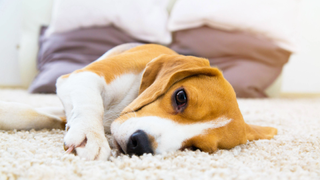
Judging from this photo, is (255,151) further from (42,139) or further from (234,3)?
(234,3)

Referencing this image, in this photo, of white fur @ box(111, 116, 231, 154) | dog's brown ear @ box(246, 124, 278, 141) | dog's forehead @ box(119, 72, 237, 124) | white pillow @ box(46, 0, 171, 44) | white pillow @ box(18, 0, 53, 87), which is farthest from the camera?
white pillow @ box(18, 0, 53, 87)

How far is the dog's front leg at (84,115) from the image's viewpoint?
0.98 metres

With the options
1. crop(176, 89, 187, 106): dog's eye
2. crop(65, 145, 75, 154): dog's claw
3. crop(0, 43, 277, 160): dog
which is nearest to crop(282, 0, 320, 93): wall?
crop(0, 43, 277, 160): dog

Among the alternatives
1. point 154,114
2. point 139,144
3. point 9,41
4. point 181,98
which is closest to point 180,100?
point 181,98

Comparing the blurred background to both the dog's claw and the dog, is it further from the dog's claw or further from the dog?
the dog's claw

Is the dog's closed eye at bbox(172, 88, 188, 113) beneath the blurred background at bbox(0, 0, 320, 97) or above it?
above

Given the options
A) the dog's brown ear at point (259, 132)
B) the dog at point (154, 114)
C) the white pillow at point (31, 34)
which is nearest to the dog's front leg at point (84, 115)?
the dog at point (154, 114)

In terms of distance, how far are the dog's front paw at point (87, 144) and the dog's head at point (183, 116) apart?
0.10 meters

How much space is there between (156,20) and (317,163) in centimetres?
289

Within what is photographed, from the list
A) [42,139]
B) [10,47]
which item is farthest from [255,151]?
[10,47]

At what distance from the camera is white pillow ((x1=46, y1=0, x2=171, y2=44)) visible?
11.2 ft

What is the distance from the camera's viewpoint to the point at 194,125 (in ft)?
3.91

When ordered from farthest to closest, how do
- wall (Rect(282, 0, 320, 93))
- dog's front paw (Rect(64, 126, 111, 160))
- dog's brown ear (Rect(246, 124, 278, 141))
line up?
wall (Rect(282, 0, 320, 93)) < dog's brown ear (Rect(246, 124, 278, 141)) < dog's front paw (Rect(64, 126, 111, 160))

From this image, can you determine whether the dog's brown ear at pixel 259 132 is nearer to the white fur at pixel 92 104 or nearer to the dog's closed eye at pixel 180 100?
the dog's closed eye at pixel 180 100
